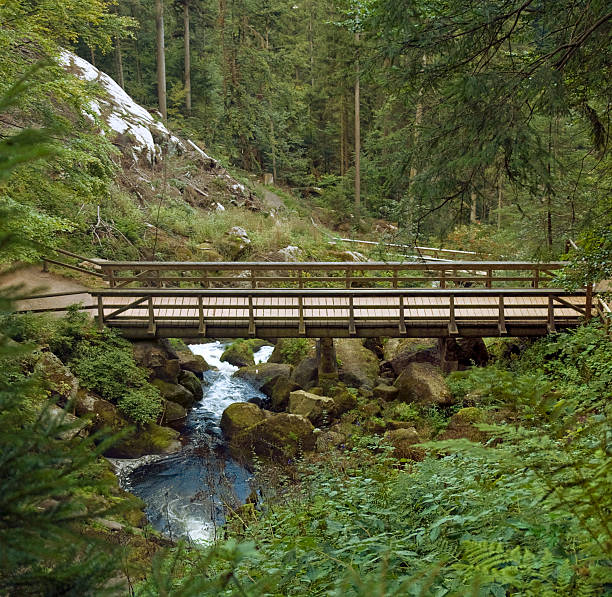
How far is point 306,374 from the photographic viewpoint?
11.5 meters

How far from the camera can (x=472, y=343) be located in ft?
36.3

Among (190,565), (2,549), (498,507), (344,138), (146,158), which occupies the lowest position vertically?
(190,565)

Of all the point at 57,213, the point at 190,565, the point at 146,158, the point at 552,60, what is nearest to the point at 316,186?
the point at 146,158

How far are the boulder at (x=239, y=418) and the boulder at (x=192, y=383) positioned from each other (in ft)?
5.94

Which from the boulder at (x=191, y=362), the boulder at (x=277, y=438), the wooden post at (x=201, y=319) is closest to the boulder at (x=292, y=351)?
the boulder at (x=191, y=362)

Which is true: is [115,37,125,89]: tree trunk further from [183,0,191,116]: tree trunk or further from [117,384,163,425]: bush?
[117,384,163,425]: bush

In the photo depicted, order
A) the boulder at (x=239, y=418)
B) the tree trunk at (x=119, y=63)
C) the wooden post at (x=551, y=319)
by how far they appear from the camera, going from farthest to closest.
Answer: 1. the tree trunk at (x=119, y=63)
2. the wooden post at (x=551, y=319)
3. the boulder at (x=239, y=418)

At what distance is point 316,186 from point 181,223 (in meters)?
17.2

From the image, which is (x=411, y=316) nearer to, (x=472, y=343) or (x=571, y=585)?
(x=472, y=343)

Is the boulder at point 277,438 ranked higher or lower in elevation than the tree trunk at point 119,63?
lower

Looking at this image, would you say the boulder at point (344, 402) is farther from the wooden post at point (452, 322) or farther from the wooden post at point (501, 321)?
the wooden post at point (501, 321)

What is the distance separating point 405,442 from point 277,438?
2.39 meters

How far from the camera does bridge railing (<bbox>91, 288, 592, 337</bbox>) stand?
33.6 feet

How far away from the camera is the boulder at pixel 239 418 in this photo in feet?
31.6
